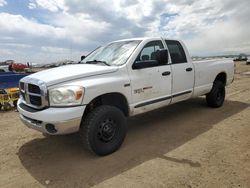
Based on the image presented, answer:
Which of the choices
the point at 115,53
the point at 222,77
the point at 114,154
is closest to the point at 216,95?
the point at 222,77

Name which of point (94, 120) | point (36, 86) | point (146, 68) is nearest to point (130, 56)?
point (146, 68)

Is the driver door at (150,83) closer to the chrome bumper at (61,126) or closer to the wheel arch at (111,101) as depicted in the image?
the wheel arch at (111,101)

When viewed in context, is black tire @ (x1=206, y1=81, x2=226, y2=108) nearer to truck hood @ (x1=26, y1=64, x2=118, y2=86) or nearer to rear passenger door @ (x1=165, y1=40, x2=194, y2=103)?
rear passenger door @ (x1=165, y1=40, x2=194, y2=103)

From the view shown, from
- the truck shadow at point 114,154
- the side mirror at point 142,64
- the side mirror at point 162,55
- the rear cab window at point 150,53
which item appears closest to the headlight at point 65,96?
the truck shadow at point 114,154

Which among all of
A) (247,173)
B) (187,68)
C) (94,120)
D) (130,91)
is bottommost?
(247,173)

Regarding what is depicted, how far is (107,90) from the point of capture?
3953mm

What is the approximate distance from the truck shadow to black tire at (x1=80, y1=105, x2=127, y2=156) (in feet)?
0.58

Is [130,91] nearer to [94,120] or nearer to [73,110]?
[94,120]

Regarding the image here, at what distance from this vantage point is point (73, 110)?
11.6ft

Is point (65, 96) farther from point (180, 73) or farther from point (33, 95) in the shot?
point (180, 73)

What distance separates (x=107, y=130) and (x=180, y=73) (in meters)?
2.33

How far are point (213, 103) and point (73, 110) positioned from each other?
4685mm

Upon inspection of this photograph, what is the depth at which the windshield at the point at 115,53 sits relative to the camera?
15.0 feet

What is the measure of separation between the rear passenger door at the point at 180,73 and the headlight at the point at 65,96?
2.44 metres
